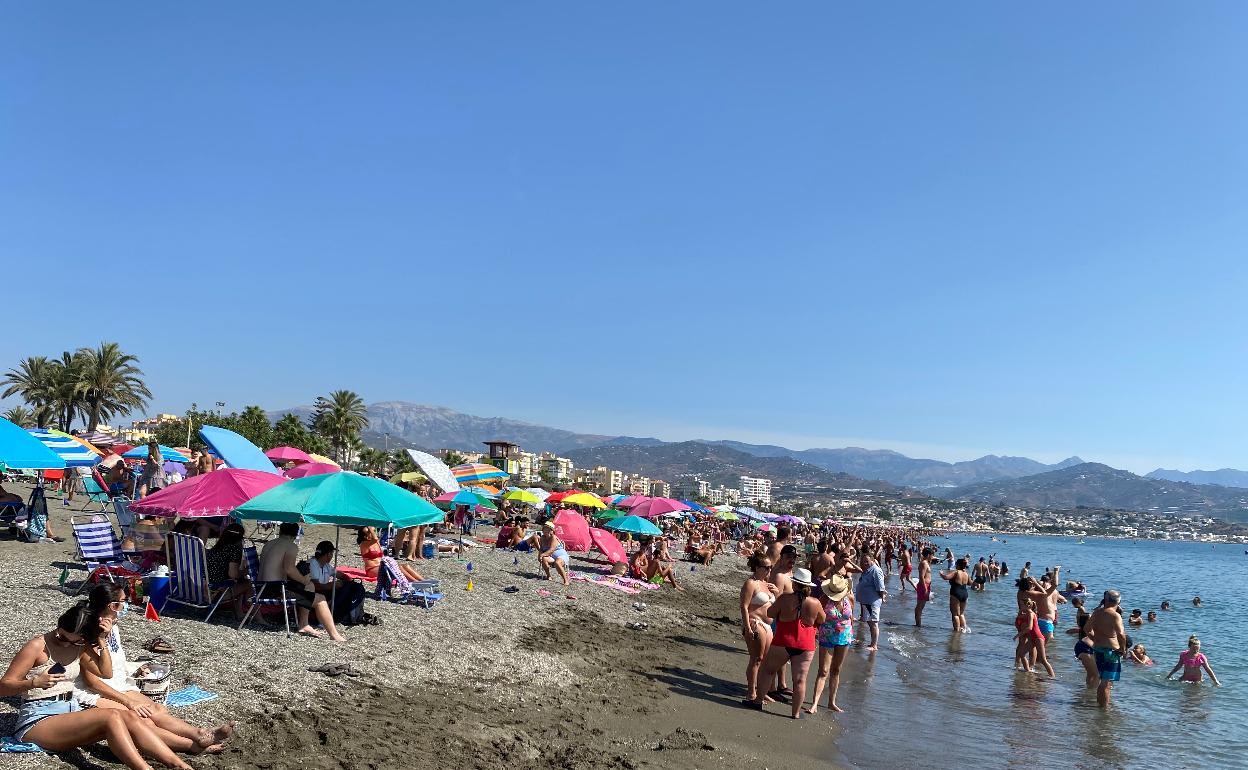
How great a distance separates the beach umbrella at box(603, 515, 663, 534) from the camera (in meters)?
18.1

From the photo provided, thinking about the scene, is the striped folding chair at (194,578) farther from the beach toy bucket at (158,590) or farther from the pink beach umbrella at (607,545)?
the pink beach umbrella at (607,545)

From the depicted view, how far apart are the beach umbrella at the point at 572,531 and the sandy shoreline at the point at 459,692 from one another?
356cm

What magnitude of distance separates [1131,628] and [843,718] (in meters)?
17.5

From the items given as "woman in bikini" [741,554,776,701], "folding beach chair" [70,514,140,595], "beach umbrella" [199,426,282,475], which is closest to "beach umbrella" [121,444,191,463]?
"beach umbrella" [199,426,282,475]

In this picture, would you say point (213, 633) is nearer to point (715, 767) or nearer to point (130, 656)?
point (130, 656)

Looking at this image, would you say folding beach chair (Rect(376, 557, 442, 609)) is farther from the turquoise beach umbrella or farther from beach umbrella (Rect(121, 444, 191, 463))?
beach umbrella (Rect(121, 444, 191, 463))

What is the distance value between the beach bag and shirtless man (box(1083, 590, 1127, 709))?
30.9 ft

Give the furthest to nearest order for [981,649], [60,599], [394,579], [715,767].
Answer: [981,649] < [394,579] < [60,599] < [715,767]

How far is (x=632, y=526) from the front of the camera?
18.3 meters

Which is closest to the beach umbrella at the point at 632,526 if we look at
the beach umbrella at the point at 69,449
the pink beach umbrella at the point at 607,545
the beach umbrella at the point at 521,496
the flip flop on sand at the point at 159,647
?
the pink beach umbrella at the point at 607,545

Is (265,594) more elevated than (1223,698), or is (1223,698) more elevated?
(265,594)

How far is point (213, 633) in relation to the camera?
7.51m

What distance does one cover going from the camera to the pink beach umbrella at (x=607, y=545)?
15.8 m

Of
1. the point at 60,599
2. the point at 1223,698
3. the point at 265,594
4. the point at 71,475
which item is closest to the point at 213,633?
the point at 265,594
